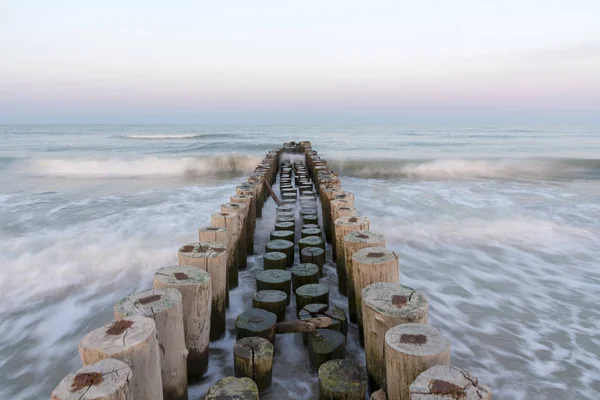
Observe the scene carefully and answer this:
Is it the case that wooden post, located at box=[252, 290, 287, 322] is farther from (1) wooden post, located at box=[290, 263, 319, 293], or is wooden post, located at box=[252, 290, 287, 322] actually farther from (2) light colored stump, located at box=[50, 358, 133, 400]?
(2) light colored stump, located at box=[50, 358, 133, 400]

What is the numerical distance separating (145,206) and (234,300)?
23.3 ft

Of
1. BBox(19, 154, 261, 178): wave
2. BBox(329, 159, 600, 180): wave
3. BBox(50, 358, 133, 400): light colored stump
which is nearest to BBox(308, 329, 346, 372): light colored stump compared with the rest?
BBox(50, 358, 133, 400): light colored stump

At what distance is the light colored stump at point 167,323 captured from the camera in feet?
6.79

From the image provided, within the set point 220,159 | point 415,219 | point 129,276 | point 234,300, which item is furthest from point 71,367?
point 220,159

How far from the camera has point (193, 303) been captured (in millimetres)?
2488

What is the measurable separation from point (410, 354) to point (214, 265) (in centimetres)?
177

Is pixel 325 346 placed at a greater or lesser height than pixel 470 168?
greater

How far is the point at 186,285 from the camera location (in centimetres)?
246

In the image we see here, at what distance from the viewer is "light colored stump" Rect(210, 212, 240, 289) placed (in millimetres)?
4070

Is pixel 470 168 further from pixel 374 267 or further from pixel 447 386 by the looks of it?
pixel 447 386

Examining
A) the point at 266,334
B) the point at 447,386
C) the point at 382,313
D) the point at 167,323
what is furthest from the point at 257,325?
the point at 447,386

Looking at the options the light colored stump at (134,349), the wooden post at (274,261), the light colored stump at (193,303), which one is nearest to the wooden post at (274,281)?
the wooden post at (274,261)

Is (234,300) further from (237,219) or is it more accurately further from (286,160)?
(286,160)

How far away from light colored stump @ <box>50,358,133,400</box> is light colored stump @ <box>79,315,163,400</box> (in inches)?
3.6
